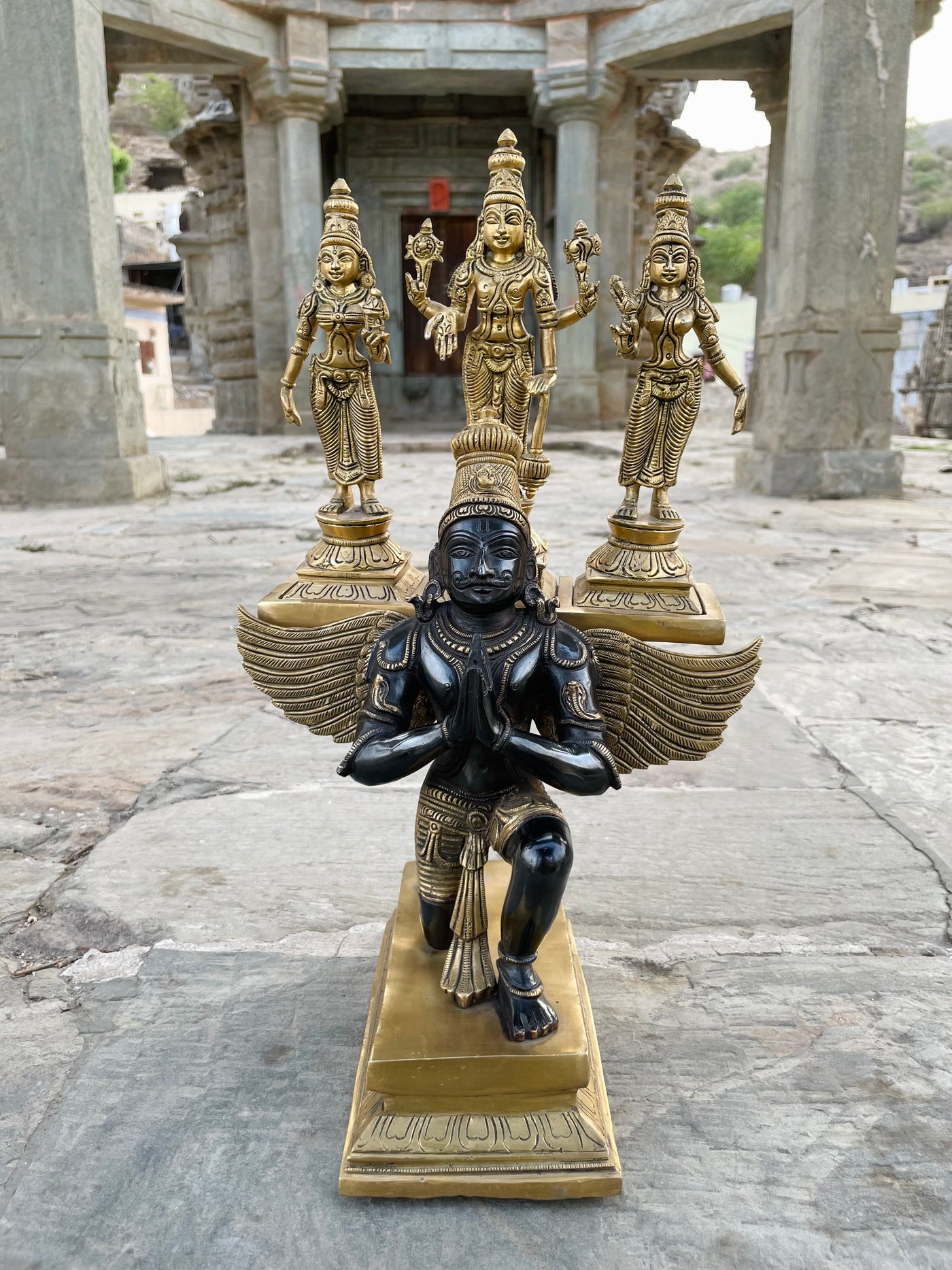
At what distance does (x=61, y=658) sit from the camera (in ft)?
13.9

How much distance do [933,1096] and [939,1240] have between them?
327 mm

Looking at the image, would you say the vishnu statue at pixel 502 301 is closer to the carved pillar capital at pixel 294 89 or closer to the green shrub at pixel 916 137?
the carved pillar capital at pixel 294 89

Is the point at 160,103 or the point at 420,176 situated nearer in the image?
the point at 420,176

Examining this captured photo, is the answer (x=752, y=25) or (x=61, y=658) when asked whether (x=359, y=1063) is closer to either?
(x=61, y=658)

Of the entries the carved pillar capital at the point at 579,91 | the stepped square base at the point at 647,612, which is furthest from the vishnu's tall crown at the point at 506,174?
the carved pillar capital at the point at 579,91

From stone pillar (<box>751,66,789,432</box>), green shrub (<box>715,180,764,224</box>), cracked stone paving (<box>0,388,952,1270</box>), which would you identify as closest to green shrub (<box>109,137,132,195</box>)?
stone pillar (<box>751,66,789,432</box>)

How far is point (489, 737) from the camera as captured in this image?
1596 mm

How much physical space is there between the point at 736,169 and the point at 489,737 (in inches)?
2541

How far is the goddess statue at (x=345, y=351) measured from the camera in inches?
99.3

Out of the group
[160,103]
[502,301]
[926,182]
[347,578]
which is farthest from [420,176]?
[926,182]

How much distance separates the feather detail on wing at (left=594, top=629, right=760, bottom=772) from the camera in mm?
1831

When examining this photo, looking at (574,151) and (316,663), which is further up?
(574,151)

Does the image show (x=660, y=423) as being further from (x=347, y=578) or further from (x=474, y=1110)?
(x=474, y=1110)

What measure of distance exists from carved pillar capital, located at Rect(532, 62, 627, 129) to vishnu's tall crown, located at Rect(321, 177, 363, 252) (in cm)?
1040
